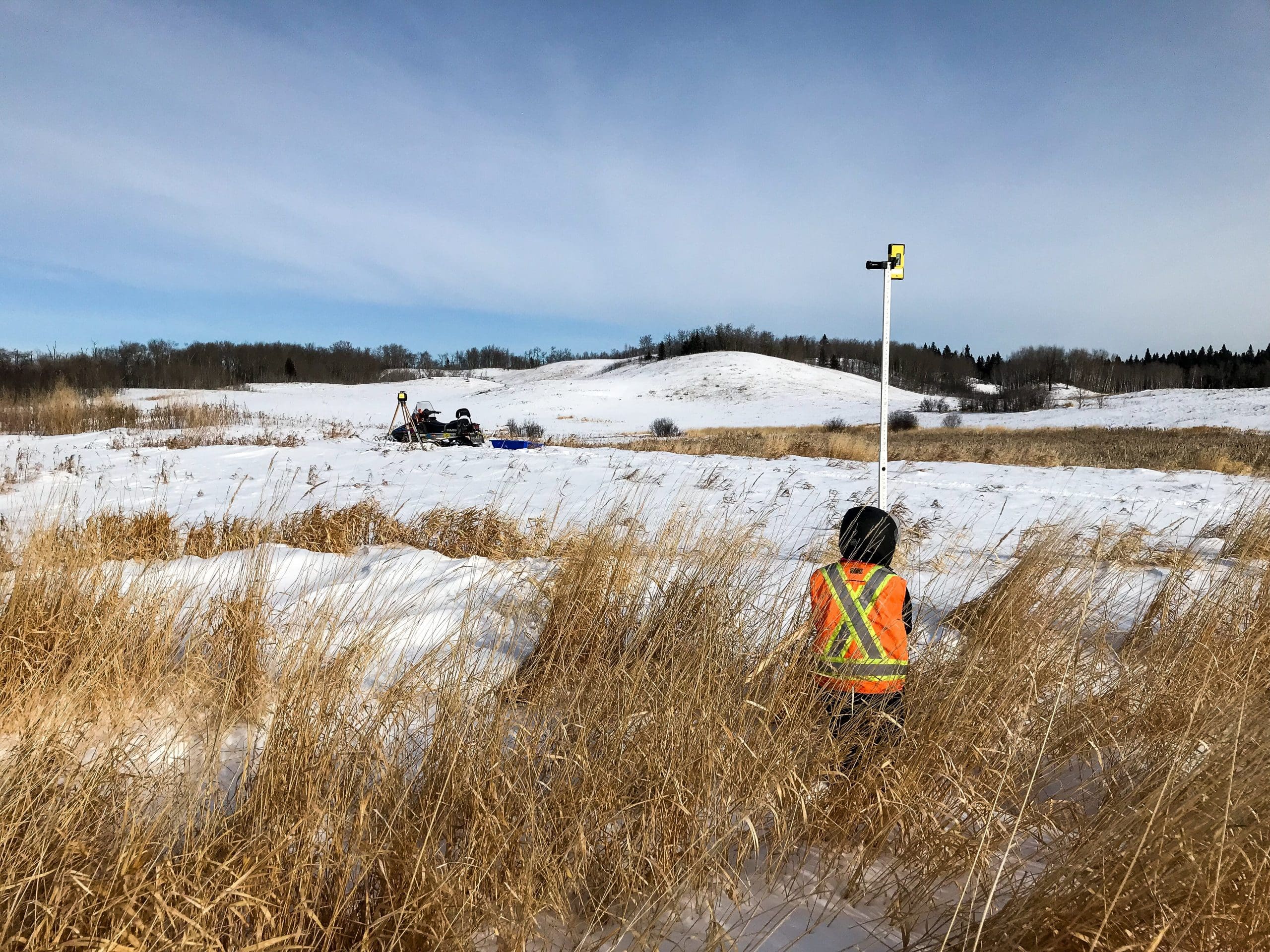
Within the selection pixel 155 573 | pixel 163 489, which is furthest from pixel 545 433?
pixel 155 573

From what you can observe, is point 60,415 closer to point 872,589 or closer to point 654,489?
point 654,489

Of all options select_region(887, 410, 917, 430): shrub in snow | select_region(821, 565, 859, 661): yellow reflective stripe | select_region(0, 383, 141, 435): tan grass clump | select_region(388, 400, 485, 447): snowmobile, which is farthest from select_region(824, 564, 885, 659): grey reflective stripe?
select_region(887, 410, 917, 430): shrub in snow

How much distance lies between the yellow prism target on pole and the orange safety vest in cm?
395

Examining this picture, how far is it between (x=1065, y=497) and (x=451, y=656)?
8.77 metres

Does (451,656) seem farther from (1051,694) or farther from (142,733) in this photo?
(1051,694)

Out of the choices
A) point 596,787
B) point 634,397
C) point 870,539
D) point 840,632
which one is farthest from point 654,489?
point 634,397

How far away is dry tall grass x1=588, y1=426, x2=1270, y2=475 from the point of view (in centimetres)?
1405

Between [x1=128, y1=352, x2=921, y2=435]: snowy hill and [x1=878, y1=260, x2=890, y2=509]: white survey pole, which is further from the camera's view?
[x1=128, y1=352, x2=921, y2=435]: snowy hill

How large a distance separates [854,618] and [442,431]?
48.0 feet

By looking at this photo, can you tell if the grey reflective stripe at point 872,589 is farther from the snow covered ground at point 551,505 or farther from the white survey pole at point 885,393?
the white survey pole at point 885,393

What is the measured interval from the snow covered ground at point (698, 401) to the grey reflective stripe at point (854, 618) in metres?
28.9

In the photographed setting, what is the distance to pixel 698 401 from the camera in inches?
2269

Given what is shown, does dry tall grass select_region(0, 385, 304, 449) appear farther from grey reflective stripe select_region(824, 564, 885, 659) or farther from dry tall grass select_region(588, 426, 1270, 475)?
grey reflective stripe select_region(824, 564, 885, 659)

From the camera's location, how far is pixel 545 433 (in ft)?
104
